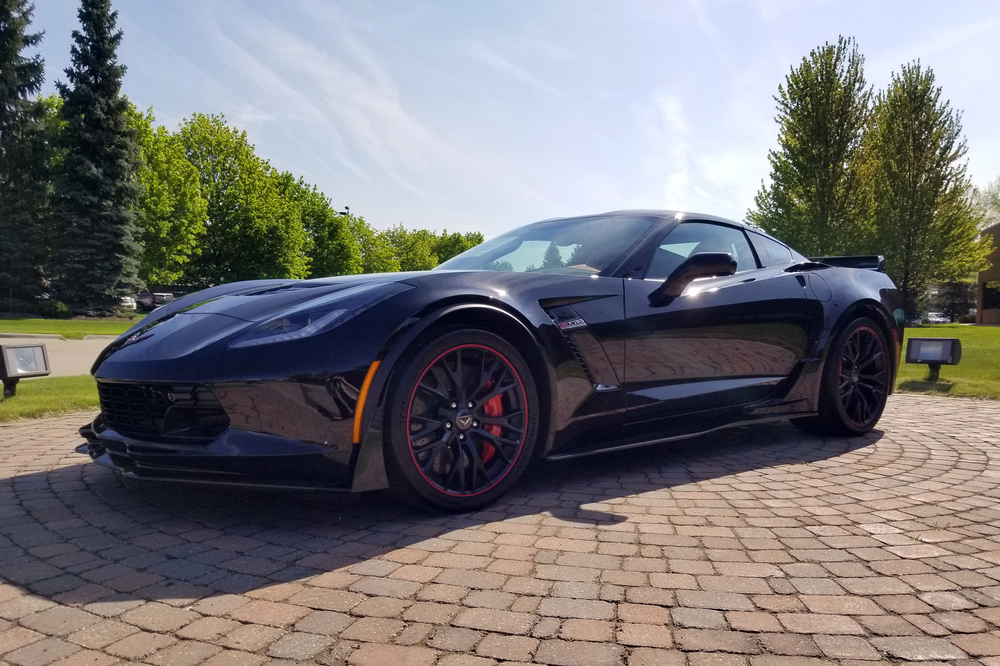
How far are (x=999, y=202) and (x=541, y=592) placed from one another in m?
71.1

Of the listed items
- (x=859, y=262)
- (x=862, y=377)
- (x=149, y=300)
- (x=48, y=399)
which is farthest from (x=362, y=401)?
(x=149, y=300)

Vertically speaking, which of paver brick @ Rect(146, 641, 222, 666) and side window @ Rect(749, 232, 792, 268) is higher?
side window @ Rect(749, 232, 792, 268)

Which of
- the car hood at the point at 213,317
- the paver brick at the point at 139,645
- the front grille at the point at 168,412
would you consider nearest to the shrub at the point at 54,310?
the car hood at the point at 213,317

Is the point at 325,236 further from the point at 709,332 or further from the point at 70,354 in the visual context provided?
the point at 709,332

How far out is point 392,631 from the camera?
1.92m

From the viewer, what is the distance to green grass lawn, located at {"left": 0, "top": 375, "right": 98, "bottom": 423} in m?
5.69

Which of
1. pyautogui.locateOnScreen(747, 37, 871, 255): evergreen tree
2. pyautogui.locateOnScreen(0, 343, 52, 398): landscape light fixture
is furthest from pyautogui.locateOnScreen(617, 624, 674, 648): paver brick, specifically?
pyautogui.locateOnScreen(747, 37, 871, 255): evergreen tree

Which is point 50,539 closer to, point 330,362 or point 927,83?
point 330,362

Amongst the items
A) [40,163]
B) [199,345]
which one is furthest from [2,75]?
[199,345]

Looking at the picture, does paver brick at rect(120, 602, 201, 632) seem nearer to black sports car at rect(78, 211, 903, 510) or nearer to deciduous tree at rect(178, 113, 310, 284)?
black sports car at rect(78, 211, 903, 510)

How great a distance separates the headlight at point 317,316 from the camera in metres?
2.74

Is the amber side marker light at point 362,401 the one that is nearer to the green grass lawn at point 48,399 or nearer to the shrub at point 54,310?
the green grass lawn at point 48,399

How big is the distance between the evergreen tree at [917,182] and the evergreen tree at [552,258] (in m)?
30.4

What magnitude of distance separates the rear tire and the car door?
0.42 meters
